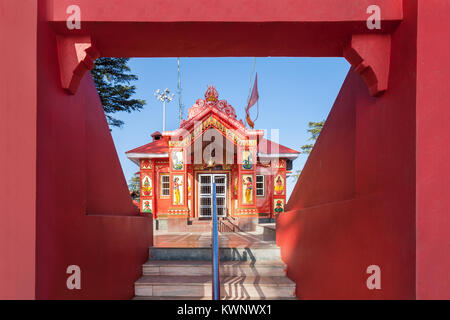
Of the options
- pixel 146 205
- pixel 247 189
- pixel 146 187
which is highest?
pixel 247 189

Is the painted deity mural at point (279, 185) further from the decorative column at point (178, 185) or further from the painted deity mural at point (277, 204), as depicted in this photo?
the decorative column at point (178, 185)

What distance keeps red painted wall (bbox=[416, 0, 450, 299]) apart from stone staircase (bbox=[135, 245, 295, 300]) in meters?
2.22

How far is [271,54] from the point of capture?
254 centimetres

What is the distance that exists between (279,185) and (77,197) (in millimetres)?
10268

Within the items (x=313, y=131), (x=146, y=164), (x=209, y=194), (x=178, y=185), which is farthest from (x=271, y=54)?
(x=313, y=131)

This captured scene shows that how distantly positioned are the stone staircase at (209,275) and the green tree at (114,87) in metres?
7.74

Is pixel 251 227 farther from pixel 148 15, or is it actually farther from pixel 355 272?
pixel 148 15

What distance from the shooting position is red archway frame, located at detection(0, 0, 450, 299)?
174 centimetres

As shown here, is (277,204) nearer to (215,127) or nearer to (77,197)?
(215,127)

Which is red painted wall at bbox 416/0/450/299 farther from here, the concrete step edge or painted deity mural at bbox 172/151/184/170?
painted deity mural at bbox 172/151/184/170
